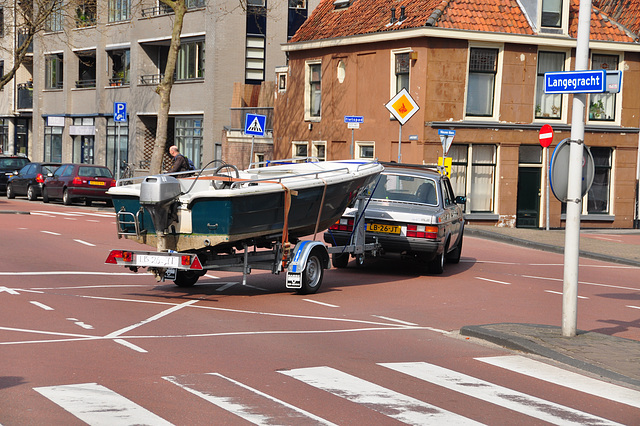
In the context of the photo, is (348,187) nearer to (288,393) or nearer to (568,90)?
(568,90)

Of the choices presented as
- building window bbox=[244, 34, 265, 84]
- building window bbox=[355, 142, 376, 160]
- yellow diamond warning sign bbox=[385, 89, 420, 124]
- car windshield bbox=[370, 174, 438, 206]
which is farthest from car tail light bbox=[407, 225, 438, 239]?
building window bbox=[244, 34, 265, 84]

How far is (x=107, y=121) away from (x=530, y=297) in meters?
39.6

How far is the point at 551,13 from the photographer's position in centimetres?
3142

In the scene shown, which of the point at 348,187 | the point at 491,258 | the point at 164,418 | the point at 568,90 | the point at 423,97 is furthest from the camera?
the point at 423,97

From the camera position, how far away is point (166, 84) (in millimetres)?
32938

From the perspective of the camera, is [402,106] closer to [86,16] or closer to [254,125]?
[254,125]

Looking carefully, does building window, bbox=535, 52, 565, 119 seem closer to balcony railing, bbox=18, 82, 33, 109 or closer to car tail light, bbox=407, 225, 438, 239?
car tail light, bbox=407, 225, 438, 239

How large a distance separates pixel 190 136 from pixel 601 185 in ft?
64.8

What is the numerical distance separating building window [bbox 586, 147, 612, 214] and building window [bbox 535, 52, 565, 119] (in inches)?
87.9

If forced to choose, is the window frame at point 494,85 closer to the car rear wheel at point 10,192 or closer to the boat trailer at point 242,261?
the boat trailer at point 242,261

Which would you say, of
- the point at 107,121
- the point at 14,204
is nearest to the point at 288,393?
the point at 14,204

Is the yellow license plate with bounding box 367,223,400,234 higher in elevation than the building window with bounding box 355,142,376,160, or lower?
lower

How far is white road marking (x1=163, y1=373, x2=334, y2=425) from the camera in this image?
6.59m

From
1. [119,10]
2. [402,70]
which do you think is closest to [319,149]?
[402,70]
